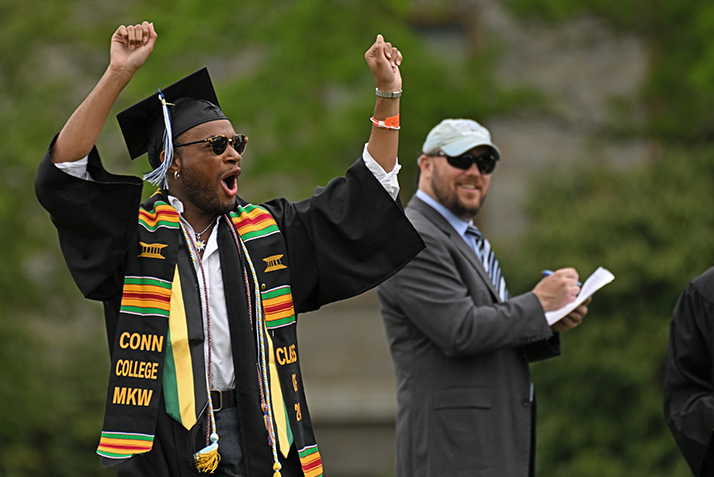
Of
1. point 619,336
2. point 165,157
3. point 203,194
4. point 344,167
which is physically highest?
point 344,167

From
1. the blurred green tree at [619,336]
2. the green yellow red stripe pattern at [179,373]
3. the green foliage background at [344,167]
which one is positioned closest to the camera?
the green yellow red stripe pattern at [179,373]

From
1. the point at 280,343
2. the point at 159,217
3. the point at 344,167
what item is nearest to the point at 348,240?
the point at 280,343

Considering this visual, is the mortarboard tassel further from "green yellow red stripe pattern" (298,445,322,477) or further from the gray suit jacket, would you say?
the gray suit jacket

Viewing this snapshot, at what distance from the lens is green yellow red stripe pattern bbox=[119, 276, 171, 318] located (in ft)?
10.0

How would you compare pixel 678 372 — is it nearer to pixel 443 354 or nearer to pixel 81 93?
pixel 443 354

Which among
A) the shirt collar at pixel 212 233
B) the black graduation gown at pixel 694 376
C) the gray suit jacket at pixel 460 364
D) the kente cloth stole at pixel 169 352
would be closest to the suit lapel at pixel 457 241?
the gray suit jacket at pixel 460 364

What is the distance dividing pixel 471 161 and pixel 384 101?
1.32 meters

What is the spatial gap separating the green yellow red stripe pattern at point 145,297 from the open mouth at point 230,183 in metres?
0.41

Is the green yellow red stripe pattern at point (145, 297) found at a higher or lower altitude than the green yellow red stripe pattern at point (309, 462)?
higher

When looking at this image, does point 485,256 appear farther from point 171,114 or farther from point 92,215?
point 92,215

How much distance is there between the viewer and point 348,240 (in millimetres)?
3365

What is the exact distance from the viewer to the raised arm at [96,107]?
2.92 m

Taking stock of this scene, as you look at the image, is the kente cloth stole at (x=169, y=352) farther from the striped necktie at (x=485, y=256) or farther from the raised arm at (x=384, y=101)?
the striped necktie at (x=485, y=256)

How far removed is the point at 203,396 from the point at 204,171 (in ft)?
Answer: 2.56
